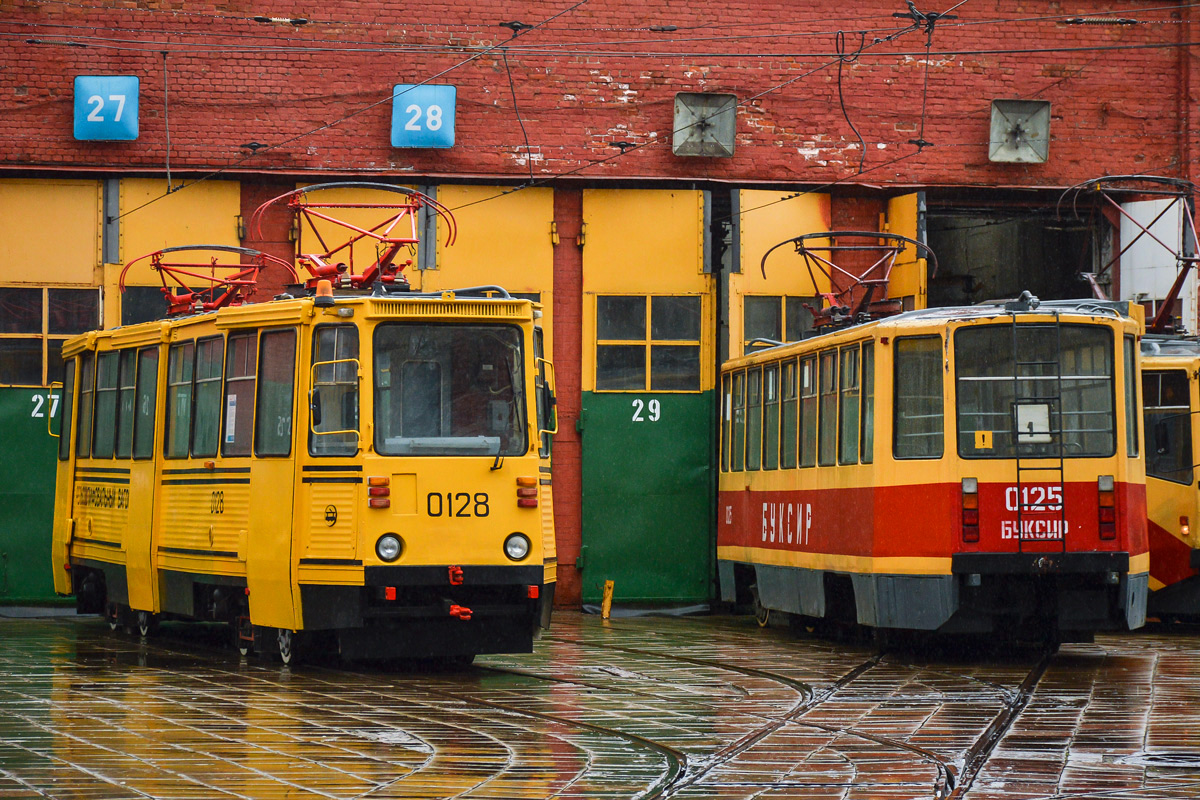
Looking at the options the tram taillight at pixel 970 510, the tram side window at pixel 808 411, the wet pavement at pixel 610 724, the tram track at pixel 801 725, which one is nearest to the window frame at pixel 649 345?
the tram side window at pixel 808 411

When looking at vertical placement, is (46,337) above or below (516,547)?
above

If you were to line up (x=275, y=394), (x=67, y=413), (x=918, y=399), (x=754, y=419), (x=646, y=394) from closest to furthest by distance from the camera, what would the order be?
(x=275, y=394) → (x=918, y=399) → (x=67, y=413) → (x=754, y=419) → (x=646, y=394)

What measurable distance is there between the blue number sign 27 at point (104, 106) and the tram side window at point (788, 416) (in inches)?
319

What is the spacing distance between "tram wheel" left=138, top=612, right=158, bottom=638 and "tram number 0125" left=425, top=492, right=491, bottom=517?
4884mm

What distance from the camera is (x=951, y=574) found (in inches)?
571

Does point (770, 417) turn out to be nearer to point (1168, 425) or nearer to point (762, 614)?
point (762, 614)

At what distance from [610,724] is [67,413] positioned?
1028 centimetres

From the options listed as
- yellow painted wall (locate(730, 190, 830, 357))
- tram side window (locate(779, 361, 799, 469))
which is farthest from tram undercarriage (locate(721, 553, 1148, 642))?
yellow painted wall (locate(730, 190, 830, 357))

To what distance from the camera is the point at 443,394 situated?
13.4 meters

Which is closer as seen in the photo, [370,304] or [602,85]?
[370,304]

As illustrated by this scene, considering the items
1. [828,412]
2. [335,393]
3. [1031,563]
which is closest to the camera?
[335,393]

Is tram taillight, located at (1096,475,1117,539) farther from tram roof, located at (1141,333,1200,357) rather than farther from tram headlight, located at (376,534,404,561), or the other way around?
tram headlight, located at (376,534,404,561)

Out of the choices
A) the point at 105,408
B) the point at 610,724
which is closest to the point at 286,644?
the point at 610,724

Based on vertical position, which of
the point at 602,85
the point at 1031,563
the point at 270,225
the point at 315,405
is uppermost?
the point at 602,85
